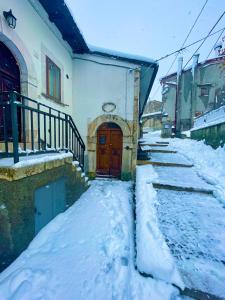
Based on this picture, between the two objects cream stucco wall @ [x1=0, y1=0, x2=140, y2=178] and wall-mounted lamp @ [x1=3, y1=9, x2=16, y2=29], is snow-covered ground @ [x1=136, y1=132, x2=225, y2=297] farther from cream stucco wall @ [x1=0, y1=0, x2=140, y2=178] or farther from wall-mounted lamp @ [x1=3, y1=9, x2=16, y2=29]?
wall-mounted lamp @ [x1=3, y1=9, x2=16, y2=29]

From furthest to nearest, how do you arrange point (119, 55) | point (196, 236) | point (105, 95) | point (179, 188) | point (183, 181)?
1. point (105, 95)
2. point (119, 55)
3. point (183, 181)
4. point (179, 188)
5. point (196, 236)

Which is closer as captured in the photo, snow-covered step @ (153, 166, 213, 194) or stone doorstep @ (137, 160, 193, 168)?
snow-covered step @ (153, 166, 213, 194)

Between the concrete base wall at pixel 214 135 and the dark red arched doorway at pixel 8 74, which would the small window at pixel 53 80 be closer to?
the dark red arched doorway at pixel 8 74

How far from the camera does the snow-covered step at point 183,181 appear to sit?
4602mm

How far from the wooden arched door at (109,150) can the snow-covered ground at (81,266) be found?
3.89 meters

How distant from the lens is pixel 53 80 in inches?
222

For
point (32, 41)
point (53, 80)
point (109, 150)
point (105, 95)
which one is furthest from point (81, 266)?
point (105, 95)

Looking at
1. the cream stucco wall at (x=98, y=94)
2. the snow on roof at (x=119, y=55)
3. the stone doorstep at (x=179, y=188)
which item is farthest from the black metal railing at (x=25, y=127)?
the snow on roof at (x=119, y=55)

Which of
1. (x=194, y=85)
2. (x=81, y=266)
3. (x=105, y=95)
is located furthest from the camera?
(x=194, y=85)

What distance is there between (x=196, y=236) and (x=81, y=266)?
6.05 feet

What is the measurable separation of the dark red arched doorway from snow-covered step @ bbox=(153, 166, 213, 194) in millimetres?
4197

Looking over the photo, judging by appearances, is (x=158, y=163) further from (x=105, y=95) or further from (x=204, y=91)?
(x=204, y=91)

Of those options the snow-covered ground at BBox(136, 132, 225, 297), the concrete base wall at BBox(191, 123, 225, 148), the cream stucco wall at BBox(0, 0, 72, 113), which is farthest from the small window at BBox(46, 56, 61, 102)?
the concrete base wall at BBox(191, 123, 225, 148)

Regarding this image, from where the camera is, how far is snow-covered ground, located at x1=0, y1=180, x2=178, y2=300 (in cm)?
202
